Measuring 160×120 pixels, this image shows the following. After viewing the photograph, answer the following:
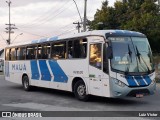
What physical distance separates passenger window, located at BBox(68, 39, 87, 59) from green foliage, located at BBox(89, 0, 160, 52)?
30964 mm

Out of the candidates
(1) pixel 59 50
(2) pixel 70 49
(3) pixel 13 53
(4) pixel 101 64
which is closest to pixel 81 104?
(4) pixel 101 64

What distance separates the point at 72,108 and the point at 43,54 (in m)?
5.92

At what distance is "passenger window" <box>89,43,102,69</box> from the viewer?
46.0ft

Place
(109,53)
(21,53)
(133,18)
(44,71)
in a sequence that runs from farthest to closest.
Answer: (133,18), (21,53), (44,71), (109,53)

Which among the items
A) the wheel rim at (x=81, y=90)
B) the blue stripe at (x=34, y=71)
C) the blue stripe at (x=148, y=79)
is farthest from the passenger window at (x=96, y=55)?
the blue stripe at (x=34, y=71)

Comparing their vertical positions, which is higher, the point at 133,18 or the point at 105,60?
the point at 133,18

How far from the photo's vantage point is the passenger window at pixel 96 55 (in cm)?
1401

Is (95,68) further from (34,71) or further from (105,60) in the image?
(34,71)

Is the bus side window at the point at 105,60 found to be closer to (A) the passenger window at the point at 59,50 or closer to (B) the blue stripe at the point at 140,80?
(B) the blue stripe at the point at 140,80

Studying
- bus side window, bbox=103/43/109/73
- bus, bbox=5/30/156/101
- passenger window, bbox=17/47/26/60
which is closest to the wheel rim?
bus, bbox=5/30/156/101

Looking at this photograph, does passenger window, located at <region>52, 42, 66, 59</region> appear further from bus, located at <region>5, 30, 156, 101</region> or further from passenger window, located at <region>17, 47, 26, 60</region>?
passenger window, located at <region>17, 47, 26, 60</region>

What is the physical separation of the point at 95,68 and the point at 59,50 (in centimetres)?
328

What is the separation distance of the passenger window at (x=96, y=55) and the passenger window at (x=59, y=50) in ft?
7.63

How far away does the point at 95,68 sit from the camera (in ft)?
46.5
